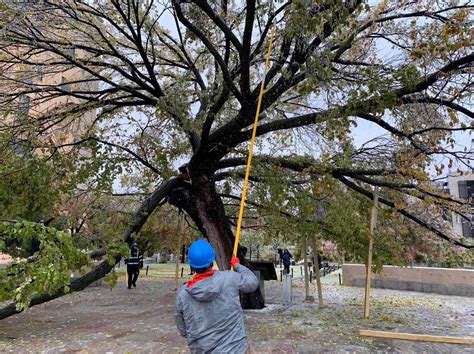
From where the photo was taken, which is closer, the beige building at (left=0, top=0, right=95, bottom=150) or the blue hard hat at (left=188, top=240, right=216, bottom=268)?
the blue hard hat at (left=188, top=240, right=216, bottom=268)

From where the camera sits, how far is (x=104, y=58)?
9.45 metres

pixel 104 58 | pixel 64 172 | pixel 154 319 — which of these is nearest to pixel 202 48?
pixel 104 58

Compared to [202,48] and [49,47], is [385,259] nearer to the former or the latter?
[202,48]

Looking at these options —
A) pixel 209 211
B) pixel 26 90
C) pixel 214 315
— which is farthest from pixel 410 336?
pixel 26 90

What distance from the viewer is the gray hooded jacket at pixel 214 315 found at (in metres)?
2.75

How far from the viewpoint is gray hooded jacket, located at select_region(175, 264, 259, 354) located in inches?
108

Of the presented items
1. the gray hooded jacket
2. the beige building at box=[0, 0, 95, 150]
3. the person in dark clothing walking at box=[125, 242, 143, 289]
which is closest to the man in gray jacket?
the gray hooded jacket

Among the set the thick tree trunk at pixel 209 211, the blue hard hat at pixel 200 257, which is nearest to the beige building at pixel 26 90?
the thick tree trunk at pixel 209 211

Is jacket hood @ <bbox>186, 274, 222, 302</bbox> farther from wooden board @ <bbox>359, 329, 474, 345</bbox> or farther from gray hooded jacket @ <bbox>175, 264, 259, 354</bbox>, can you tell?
wooden board @ <bbox>359, 329, 474, 345</bbox>

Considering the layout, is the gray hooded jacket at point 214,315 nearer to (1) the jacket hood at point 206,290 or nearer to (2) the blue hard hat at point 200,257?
(1) the jacket hood at point 206,290

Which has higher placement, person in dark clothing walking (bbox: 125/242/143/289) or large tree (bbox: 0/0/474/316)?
large tree (bbox: 0/0/474/316)

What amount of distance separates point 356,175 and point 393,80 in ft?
7.80

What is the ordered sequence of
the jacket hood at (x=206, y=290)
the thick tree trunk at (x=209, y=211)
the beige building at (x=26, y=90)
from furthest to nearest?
the thick tree trunk at (x=209, y=211) < the beige building at (x=26, y=90) < the jacket hood at (x=206, y=290)

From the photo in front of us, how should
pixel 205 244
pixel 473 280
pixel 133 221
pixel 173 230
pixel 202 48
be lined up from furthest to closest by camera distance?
pixel 173 230 < pixel 473 280 < pixel 202 48 < pixel 133 221 < pixel 205 244
